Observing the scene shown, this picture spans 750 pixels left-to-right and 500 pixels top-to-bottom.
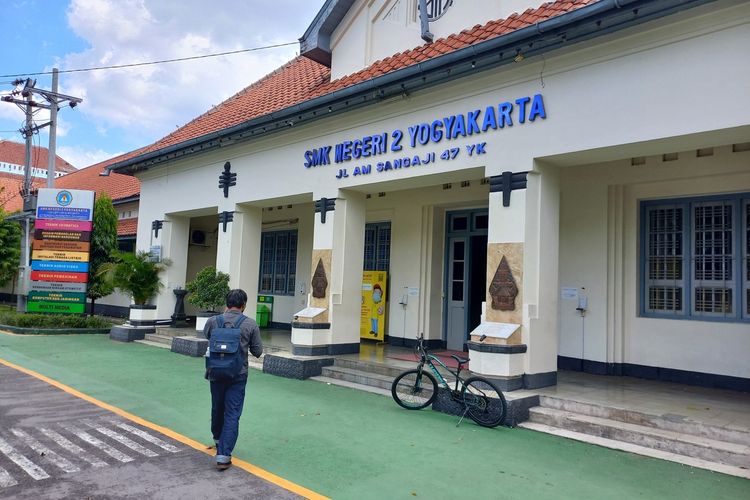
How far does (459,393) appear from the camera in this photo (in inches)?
267

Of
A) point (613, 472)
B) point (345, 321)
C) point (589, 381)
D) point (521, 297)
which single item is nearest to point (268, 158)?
point (345, 321)

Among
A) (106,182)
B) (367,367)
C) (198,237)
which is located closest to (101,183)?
(106,182)

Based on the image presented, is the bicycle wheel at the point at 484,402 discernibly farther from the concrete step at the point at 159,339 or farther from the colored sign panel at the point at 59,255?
the colored sign panel at the point at 59,255

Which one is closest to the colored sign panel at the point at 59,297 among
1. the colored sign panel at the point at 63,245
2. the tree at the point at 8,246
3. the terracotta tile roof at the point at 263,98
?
the colored sign panel at the point at 63,245

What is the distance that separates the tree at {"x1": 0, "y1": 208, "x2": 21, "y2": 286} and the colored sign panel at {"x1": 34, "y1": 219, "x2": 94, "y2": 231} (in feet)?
28.1

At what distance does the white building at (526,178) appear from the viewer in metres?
6.37

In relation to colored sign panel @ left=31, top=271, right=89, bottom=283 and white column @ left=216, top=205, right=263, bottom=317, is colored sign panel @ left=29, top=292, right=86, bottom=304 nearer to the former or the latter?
colored sign panel @ left=31, top=271, right=89, bottom=283

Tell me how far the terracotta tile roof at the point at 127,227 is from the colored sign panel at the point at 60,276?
133 inches

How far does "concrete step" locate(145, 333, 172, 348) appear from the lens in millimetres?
12886

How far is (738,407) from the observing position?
6.45 meters

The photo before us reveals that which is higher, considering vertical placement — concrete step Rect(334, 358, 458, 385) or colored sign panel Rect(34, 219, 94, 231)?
colored sign panel Rect(34, 219, 94, 231)

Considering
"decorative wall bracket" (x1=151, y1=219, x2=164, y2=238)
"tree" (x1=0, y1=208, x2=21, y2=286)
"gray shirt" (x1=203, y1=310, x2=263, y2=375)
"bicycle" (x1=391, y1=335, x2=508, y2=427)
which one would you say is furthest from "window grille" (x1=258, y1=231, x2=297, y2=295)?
"tree" (x1=0, y1=208, x2=21, y2=286)

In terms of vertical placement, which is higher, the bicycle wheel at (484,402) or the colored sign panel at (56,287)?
the colored sign panel at (56,287)

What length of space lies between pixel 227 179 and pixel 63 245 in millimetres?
5823
